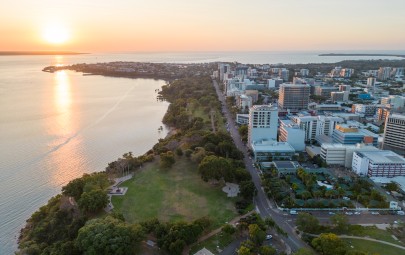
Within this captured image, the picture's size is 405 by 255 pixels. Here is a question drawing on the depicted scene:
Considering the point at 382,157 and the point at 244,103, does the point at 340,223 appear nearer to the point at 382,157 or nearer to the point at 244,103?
the point at 382,157

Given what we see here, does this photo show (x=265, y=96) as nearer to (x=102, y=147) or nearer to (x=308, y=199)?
(x=102, y=147)

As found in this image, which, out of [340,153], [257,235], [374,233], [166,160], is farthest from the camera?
[340,153]

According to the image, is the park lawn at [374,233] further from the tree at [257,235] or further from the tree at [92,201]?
the tree at [92,201]

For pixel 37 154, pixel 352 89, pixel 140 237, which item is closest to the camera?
pixel 140 237

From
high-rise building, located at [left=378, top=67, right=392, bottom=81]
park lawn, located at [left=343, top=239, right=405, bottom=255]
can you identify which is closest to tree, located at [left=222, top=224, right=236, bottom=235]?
park lawn, located at [left=343, top=239, right=405, bottom=255]

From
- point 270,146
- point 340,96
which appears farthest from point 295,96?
point 270,146

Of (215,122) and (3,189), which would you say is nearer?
(3,189)

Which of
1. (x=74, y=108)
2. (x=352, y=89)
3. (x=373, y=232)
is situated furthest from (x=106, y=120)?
(x=352, y=89)
